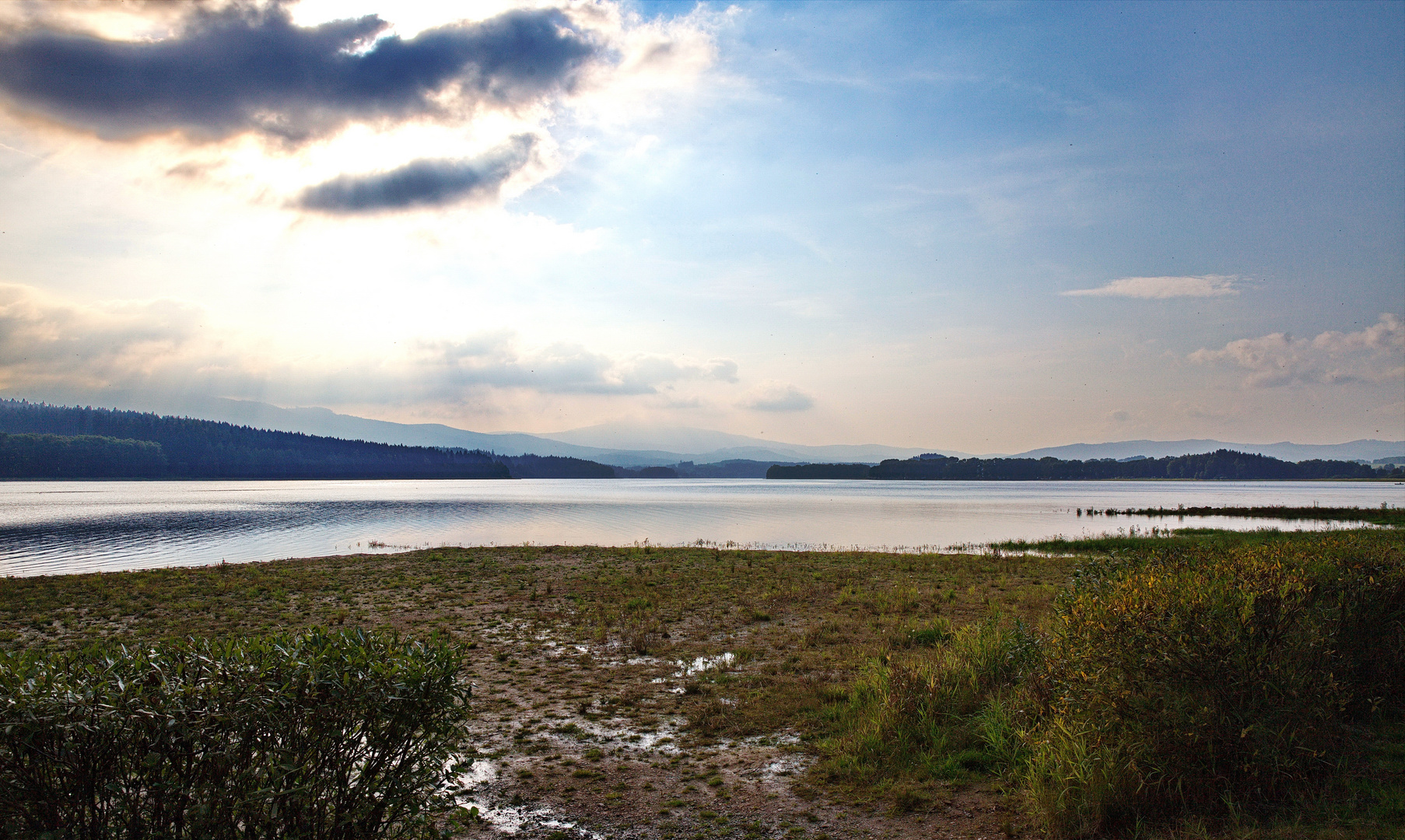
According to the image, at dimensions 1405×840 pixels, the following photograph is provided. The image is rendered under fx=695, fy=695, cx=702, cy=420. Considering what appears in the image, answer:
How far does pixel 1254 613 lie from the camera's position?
20.2 ft

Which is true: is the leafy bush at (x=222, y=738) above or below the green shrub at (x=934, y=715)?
above

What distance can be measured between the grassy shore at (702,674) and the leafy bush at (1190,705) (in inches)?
11.4

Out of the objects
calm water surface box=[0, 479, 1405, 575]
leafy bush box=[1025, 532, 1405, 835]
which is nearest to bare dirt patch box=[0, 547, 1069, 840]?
leafy bush box=[1025, 532, 1405, 835]

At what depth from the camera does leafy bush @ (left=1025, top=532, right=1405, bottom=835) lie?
5801 millimetres

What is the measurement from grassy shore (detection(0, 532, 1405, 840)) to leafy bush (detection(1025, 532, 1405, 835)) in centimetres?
29

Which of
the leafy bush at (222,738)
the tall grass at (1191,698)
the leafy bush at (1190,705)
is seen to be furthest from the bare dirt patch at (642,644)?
the leafy bush at (222,738)

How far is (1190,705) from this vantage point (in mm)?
5797

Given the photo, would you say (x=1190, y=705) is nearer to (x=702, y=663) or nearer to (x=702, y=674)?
(x=702, y=674)

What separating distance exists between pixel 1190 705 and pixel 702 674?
741cm

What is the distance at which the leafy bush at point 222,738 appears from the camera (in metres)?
3.64

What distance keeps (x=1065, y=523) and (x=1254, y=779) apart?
57741 mm

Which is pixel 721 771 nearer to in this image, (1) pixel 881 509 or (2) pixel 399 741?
(2) pixel 399 741

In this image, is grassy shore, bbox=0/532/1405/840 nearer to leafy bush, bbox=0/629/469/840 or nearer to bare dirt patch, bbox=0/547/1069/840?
bare dirt patch, bbox=0/547/1069/840

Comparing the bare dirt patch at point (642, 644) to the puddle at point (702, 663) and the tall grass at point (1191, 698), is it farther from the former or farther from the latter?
the tall grass at point (1191, 698)
